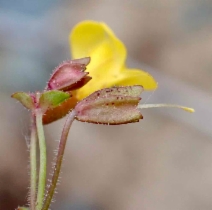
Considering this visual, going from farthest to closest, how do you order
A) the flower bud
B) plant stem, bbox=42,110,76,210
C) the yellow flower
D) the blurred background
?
the blurred background < the yellow flower < the flower bud < plant stem, bbox=42,110,76,210

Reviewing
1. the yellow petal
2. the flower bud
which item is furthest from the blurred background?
the flower bud

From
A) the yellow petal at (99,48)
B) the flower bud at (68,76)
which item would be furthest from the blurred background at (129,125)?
the flower bud at (68,76)

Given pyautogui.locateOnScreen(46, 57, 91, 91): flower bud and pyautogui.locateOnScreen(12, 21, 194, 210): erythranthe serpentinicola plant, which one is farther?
pyautogui.locateOnScreen(46, 57, 91, 91): flower bud

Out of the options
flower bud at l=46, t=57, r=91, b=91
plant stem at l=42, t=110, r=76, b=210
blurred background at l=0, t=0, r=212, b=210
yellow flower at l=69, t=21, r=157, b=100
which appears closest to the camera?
plant stem at l=42, t=110, r=76, b=210

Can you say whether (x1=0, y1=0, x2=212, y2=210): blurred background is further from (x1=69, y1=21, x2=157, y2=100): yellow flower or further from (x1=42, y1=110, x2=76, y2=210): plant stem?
(x1=42, y1=110, x2=76, y2=210): plant stem

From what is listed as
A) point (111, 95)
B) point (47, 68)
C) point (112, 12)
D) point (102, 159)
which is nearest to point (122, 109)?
point (111, 95)

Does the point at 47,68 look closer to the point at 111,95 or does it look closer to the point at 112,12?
the point at 112,12

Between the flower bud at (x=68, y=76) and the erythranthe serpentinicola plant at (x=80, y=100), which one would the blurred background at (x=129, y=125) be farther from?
the flower bud at (x=68, y=76)

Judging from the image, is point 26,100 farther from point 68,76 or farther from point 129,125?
point 129,125
